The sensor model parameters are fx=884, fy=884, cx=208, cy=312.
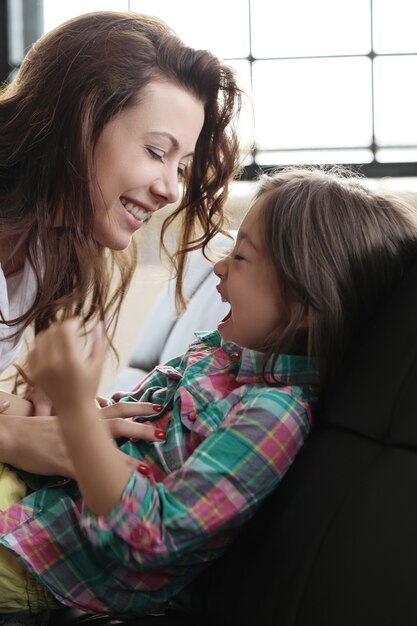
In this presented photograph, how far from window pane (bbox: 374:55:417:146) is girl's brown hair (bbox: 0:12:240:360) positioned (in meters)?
1.51

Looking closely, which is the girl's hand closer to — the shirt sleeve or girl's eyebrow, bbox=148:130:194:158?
the shirt sleeve

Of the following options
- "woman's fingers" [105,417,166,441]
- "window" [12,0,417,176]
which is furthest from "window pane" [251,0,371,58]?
"woman's fingers" [105,417,166,441]

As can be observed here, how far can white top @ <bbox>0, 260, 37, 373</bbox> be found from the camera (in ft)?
5.78

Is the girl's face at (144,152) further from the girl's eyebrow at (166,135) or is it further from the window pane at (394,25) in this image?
the window pane at (394,25)

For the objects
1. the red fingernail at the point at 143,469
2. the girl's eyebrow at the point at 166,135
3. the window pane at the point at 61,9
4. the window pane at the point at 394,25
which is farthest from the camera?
the window pane at the point at 61,9

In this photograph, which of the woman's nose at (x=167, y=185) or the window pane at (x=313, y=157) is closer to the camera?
the woman's nose at (x=167, y=185)

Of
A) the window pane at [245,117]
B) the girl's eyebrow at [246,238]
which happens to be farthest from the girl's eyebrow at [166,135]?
the girl's eyebrow at [246,238]

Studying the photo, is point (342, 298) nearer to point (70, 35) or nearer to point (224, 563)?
point (224, 563)

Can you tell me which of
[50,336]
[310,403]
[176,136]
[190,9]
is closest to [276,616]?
[310,403]

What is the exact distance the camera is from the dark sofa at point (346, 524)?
97cm

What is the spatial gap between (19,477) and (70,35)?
34.1 inches

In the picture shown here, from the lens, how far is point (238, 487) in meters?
1.08

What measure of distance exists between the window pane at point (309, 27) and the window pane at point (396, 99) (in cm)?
11

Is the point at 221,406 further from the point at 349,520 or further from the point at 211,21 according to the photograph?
the point at 211,21
